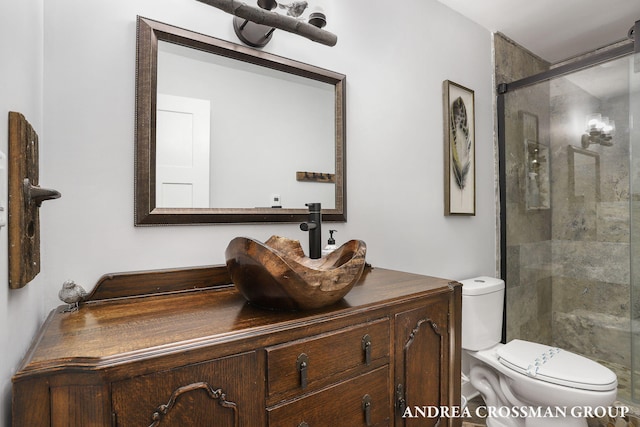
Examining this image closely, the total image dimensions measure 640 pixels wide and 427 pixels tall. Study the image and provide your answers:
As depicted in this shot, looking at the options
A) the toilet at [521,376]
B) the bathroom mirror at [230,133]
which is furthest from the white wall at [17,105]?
A: the toilet at [521,376]

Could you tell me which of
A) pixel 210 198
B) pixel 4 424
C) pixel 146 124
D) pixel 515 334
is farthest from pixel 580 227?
pixel 4 424

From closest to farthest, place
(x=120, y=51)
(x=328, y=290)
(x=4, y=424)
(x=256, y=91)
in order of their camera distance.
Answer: (x=4, y=424)
(x=328, y=290)
(x=120, y=51)
(x=256, y=91)

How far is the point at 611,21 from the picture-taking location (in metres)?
2.32

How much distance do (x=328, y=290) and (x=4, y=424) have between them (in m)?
0.66

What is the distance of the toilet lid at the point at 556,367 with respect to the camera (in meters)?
1.46

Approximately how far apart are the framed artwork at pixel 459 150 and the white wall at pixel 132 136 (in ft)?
0.18

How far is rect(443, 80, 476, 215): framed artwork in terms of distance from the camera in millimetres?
2059

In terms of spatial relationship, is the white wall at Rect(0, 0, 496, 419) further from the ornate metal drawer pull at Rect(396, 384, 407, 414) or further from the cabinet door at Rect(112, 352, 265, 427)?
the ornate metal drawer pull at Rect(396, 384, 407, 414)

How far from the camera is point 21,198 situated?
65 cm

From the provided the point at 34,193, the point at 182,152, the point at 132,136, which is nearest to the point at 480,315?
the point at 182,152

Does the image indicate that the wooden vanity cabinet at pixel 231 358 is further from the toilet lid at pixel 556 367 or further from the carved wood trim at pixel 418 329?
the toilet lid at pixel 556 367

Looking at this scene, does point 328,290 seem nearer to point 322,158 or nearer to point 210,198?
point 210,198

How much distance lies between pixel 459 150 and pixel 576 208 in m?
0.95

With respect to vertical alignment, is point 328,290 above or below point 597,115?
below
